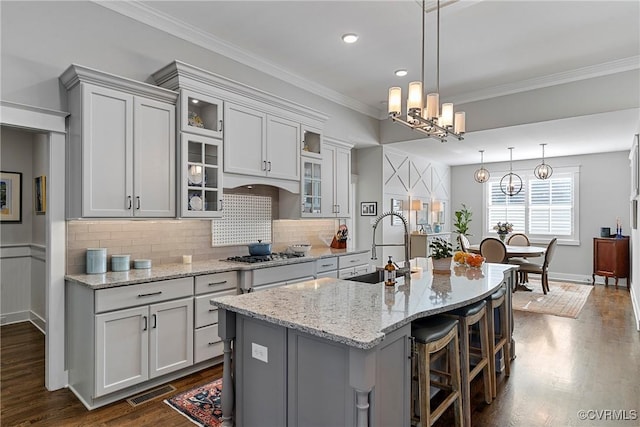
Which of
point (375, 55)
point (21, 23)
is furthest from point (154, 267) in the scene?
point (375, 55)

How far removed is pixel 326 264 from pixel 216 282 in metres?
1.60

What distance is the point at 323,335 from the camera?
1.64m

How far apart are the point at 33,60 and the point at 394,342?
3238 mm

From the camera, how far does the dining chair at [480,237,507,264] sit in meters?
6.36

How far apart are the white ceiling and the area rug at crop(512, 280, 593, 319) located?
105 inches

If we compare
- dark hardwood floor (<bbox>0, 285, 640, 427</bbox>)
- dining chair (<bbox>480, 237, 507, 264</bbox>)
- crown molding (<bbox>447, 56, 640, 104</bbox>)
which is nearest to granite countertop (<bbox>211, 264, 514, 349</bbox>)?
dark hardwood floor (<bbox>0, 285, 640, 427</bbox>)

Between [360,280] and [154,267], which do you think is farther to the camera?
[154,267]

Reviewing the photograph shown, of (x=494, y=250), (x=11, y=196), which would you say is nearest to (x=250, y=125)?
(x=11, y=196)

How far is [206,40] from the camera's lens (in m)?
3.83

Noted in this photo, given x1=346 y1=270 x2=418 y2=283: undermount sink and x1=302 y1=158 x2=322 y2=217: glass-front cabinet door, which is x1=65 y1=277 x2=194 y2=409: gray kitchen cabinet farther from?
x1=302 y1=158 x2=322 y2=217: glass-front cabinet door

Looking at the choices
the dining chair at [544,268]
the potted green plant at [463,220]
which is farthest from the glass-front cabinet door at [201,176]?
the potted green plant at [463,220]

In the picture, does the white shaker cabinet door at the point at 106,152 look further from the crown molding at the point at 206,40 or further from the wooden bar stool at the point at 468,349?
the wooden bar stool at the point at 468,349

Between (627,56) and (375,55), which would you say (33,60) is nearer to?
(375,55)

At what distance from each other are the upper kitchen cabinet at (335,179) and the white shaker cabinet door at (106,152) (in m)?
2.54
